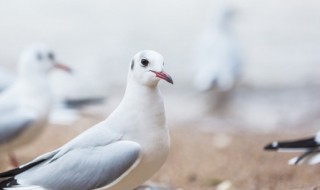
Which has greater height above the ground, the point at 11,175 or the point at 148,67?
the point at 148,67

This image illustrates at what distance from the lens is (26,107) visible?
4984mm

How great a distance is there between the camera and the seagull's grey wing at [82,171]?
3.22 meters

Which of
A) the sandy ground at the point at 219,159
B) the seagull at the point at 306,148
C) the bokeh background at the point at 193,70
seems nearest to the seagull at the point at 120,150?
the seagull at the point at 306,148

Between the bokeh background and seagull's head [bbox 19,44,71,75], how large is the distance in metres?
0.74

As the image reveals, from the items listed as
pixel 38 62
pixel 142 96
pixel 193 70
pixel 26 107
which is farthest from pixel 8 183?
pixel 193 70

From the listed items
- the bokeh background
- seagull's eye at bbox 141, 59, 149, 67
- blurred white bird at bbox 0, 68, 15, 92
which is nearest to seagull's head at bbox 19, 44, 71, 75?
blurred white bird at bbox 0, 68, 15, 92

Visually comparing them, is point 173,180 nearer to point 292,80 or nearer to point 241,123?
point 241,123

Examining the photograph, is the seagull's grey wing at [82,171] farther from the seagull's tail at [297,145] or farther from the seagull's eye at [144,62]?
the seagull's tail at [297,145]

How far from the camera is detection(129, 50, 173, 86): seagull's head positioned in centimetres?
323

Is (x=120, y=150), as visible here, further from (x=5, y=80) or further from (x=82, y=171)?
(x=5, y=80)

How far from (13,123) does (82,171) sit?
5.64 ft

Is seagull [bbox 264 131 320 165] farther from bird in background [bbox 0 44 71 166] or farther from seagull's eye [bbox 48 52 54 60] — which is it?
seagull's eye [bbox 48 52 54 60]

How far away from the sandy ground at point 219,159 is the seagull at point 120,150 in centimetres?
142

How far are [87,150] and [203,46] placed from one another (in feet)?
18.3
